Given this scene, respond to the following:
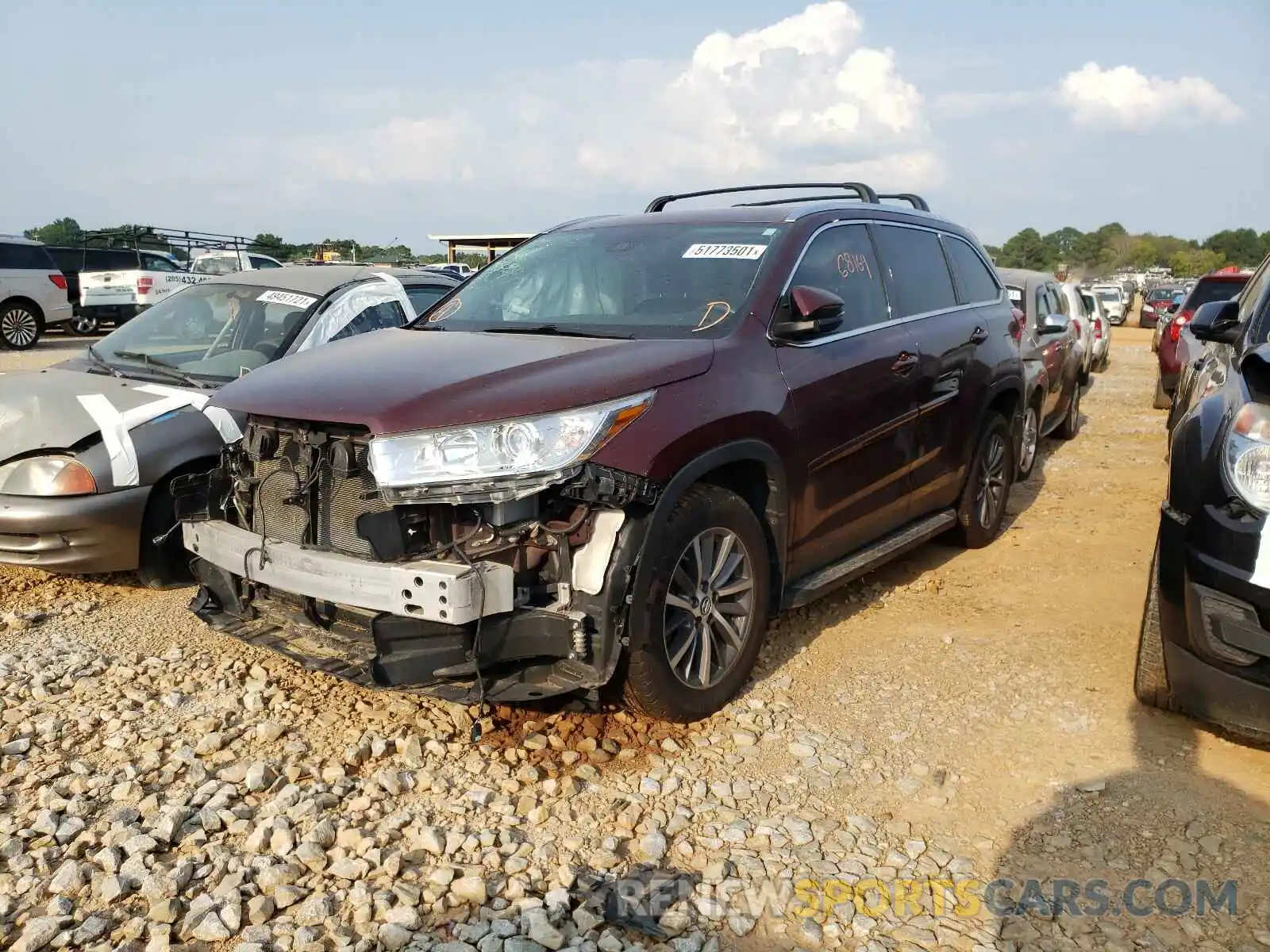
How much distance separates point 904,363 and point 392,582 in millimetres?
2638

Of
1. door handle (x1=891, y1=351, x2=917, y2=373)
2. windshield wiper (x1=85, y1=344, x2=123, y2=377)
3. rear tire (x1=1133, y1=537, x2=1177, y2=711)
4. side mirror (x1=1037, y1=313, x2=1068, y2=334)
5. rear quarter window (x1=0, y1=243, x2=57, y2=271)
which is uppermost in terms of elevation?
rear quarter window (x1=0, y1=243, x2=57, y2=271)

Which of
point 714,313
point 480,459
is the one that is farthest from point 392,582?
point 714,313

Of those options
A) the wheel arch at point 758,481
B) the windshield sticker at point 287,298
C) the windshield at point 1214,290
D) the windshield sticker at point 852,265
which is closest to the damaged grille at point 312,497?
the wheel arch at point 758,481

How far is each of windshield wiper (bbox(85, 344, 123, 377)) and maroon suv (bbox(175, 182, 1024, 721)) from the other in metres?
1.86

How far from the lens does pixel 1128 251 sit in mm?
104250

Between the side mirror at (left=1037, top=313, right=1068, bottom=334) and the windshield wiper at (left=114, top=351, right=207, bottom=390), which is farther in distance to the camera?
the side mirror at (left=1037, top=313, right=1068, bottom=334)

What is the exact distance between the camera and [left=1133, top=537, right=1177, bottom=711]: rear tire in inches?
135

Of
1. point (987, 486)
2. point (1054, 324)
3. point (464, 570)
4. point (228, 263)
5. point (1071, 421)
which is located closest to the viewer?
point (464, 570)

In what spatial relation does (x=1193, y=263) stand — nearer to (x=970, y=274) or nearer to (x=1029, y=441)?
(x=1029, y=441)

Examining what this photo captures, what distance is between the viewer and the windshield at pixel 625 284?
153 inches

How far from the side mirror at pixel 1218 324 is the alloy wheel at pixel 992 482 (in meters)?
1.44

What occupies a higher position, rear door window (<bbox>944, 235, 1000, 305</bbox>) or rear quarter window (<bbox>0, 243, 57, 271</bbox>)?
rear quarter window (<bbox>0, 243, 57, 271</bbox>)

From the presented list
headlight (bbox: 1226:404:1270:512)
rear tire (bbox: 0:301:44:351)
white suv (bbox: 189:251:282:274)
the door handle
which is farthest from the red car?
white suv (bbox: 189:251:282:274)

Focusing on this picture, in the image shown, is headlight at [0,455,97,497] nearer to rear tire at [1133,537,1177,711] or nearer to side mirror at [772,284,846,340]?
side mirror at [772,284,846,340]
